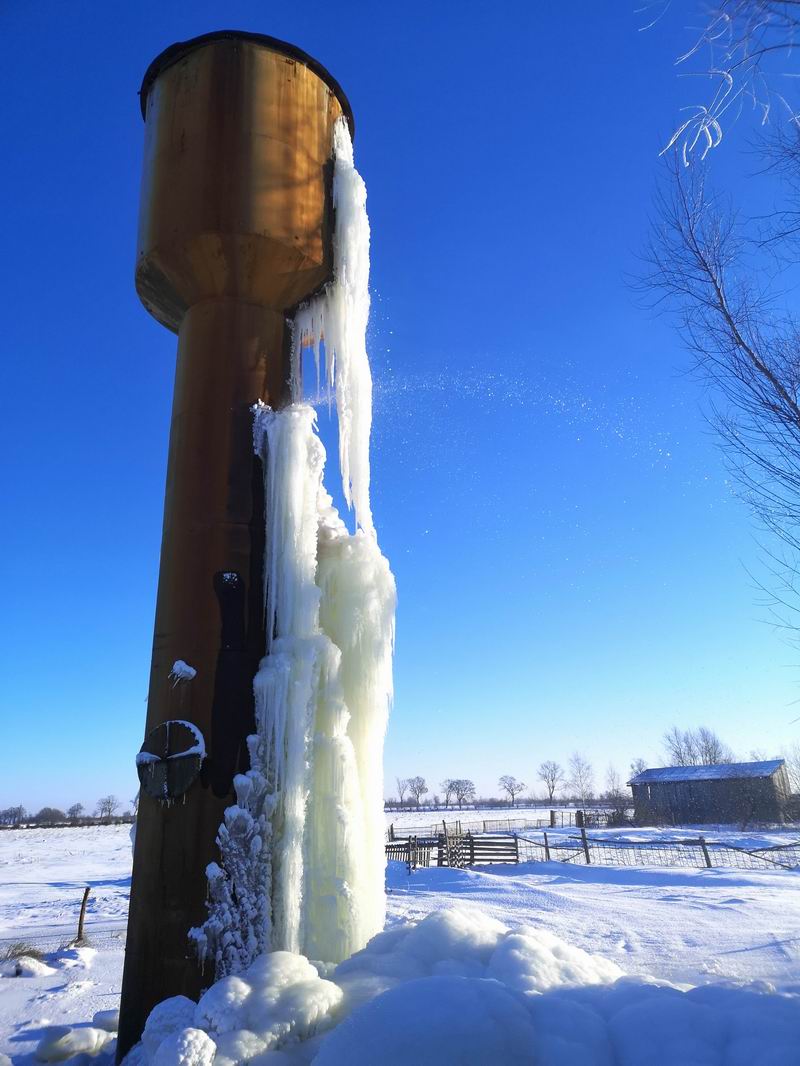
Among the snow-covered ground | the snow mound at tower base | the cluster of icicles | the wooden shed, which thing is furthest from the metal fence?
the wooden shed

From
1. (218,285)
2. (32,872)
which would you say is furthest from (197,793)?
(32,872)

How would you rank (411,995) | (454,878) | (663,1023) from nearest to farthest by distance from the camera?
(663,1023), (411,995), (454,878)

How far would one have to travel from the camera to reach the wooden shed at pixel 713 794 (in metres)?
38.9

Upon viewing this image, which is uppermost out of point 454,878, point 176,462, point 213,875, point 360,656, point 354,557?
point 176,462

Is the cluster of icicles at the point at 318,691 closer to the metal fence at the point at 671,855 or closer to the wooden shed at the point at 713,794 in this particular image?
the metal fence at the point at 671,855

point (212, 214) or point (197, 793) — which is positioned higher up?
point (212, 214)

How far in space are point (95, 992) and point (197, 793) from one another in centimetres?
317

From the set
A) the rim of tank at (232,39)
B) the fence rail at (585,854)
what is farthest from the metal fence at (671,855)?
the rim of tank at (232,39)

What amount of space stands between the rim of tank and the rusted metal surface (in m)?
0.03

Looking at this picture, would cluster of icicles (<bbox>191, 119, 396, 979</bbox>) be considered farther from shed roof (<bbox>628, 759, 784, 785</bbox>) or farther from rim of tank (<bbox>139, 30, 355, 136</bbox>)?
shed roof (<bbox>628, 759, 784, 785</bbox>)

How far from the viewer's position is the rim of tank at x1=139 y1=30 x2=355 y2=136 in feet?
22.5

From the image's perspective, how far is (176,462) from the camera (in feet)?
20.7

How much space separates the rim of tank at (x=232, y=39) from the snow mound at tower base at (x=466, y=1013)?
821cm

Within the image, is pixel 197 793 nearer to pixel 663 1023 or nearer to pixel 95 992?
pixel 95 992
